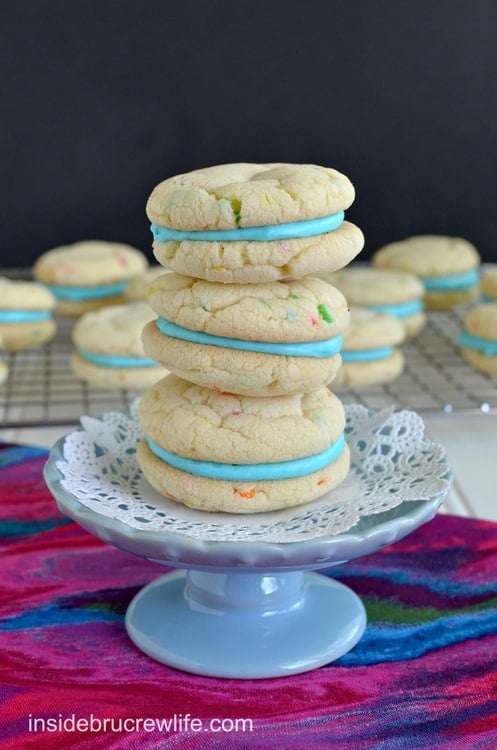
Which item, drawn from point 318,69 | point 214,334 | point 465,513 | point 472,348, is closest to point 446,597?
point 465,513

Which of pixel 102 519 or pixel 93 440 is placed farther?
pixel 93 440

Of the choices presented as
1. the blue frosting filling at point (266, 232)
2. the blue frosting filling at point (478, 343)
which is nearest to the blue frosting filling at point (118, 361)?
the blue frosting filling at point (478, 343)

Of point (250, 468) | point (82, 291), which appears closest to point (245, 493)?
point (250, 468)

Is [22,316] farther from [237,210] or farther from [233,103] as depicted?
[237,210]

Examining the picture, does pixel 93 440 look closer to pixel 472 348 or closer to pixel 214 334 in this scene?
pixel 214 334

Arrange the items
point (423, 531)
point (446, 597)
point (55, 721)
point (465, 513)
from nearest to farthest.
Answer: point (55, 721), point (446, 597), point (423, 531), point (465, 513)

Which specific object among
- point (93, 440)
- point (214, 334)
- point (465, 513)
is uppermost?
point (214, 334)
